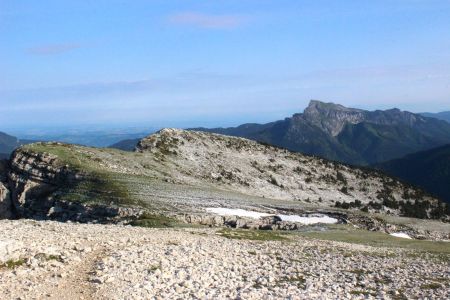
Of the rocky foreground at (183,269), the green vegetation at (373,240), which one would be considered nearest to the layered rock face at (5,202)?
the rocky foreground at (183,269)

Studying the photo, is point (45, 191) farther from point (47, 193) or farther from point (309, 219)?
point (309, 219)

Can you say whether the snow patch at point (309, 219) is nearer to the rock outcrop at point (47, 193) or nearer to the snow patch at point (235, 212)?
the snow patch at point (235, 212)

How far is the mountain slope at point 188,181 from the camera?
5459 centimetres

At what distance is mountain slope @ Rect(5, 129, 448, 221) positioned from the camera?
54594 millimetres

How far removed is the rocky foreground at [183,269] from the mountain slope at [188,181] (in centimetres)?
2082

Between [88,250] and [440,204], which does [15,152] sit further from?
[440,204]

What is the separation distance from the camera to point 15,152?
70.2 m

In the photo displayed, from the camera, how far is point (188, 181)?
235 feet

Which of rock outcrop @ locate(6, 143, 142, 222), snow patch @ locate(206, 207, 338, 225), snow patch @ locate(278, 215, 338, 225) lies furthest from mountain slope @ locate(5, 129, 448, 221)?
snow patch @ locate(278, 215, 338, 225)

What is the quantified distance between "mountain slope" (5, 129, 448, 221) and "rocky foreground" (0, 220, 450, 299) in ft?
68.3

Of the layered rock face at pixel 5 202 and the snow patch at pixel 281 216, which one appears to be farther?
the layered rock face at pixel 5 202

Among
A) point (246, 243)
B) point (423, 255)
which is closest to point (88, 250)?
point (246, 243)

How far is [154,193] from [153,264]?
33.1 meters

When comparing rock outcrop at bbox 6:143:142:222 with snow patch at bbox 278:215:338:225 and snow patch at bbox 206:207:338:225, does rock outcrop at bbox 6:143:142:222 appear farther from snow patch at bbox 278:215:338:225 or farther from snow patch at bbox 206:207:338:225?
snow patch at bbox 278:215:338:225
